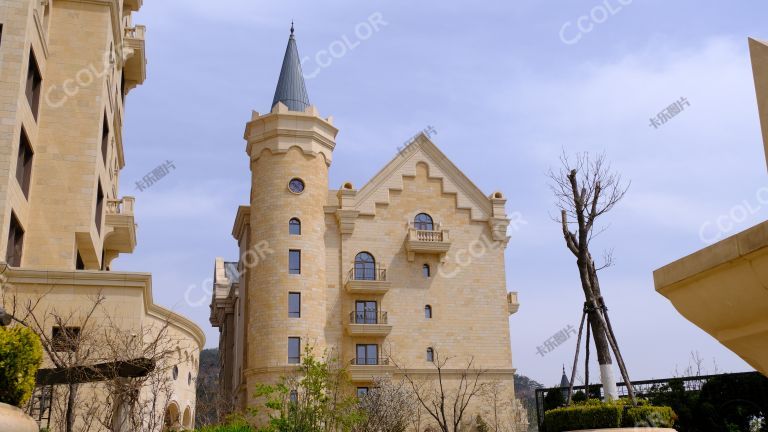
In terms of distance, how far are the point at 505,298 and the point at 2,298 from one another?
2950 cm

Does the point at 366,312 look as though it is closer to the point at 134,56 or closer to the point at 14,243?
the point at 134,56

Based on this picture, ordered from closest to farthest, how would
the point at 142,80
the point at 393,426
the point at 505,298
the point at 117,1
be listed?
the point at 117,1 → the point at 393,426 → the point at 142,80 → the point at 505,298

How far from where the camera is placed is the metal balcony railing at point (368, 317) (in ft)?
135

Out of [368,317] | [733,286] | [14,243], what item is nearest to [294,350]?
[368,317]

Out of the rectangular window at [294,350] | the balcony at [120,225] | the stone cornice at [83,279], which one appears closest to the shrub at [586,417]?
the stone cornice at [83,279]

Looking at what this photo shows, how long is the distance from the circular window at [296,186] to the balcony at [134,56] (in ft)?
32.9

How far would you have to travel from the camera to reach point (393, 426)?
102ft

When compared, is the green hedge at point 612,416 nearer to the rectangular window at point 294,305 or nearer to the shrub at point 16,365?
the shrub at point 16,365

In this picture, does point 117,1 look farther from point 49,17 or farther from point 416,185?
point 416,185

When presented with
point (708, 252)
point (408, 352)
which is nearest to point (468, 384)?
point (408, 352)

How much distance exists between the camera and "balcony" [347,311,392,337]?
133 ft

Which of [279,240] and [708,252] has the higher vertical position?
[279,240]

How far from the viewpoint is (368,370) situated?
131 ft

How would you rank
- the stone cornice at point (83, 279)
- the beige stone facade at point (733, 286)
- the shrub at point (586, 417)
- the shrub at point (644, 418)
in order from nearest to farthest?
the beige stone facade at point (733, 286) < the shrub at point (644, 418) < the shrub at point (586, 417) < the stone cornice at point (83, 279)
